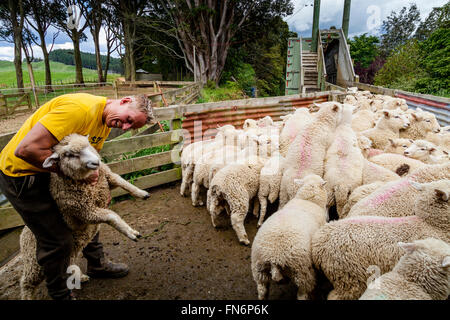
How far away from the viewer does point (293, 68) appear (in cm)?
A: 1410

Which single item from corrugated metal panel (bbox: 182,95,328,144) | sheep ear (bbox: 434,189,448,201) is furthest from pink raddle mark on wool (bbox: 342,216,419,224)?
corrugated metal panel (bbox: 182,95,328,144)

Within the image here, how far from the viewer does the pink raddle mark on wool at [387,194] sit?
226cm

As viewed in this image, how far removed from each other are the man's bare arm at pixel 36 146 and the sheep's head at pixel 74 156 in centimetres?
6

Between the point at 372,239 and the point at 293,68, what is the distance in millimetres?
13945

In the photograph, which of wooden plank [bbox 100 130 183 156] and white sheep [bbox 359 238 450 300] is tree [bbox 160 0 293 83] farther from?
white sheep [bbox 359 238 450 300]

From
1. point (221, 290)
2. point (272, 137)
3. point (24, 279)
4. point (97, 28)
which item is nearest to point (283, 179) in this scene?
point (272, 137)

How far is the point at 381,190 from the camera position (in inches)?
93.7

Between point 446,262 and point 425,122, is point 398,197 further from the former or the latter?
point 425,122

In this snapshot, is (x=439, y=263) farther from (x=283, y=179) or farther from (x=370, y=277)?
(x=283, y=179)

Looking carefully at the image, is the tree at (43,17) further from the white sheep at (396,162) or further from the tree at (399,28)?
the tree at (399,28)

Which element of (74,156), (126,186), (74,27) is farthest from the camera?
(74,27)

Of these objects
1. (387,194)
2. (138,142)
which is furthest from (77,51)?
(387,194)

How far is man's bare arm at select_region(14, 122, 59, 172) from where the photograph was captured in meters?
1.64

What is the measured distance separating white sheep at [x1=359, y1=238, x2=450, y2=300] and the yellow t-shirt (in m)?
2.25
